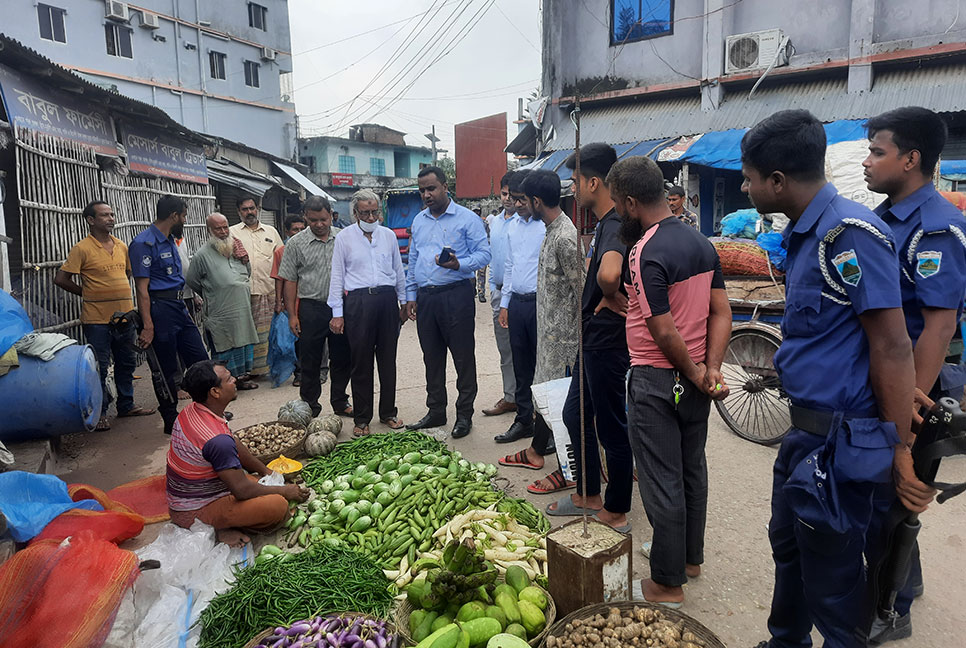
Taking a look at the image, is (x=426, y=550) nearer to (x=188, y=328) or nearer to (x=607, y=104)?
(x=188, y=328)

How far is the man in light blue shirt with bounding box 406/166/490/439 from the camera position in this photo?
526cm

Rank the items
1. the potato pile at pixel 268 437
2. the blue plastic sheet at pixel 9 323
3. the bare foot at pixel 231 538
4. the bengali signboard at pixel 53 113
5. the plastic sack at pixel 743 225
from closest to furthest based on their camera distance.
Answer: the bare foot at pixel 231 538, the blue plastic sheet at pixel 9 323, the potato pile at pixel 268 437, the bengali signboard at pixel 53 113, the plastic sack at pixel 743 225

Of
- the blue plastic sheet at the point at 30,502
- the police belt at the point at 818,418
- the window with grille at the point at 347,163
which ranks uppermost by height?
the window with grille at the point at 347,163

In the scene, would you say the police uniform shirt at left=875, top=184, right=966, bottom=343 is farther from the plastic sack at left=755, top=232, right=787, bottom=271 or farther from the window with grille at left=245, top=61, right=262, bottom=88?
the window with grille at left=245, top=61, right=262, bottom=88

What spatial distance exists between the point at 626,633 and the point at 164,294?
5219mm

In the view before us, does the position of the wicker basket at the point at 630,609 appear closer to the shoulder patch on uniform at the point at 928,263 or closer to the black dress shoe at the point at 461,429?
the shoulder patch on uniform at the point at 928,263

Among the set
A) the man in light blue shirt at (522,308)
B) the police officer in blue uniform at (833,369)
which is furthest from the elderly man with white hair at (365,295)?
the police officer in blue uniform at (833,369)

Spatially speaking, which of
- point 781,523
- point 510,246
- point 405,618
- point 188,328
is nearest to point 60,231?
point 188,328

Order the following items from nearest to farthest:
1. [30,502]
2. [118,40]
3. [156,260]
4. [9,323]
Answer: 1. [30,502]
2. [9,323]
3. [156,260]
4. [118,40]

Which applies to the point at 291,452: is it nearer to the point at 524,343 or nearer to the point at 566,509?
the point at 524,343

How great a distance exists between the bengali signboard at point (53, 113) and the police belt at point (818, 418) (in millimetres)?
6888

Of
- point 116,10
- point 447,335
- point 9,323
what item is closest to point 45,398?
point 9,323

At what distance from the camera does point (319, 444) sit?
16.2 feet

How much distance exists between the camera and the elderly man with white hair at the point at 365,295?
5312 mm
